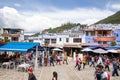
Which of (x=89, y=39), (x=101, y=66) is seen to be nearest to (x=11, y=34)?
(x=89, y=39)

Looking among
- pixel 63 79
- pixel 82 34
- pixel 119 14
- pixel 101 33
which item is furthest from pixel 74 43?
pixel 119 14

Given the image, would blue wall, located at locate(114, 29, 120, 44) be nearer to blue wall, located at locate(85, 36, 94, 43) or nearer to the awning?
blue wall, located at locate(85, 36, 94, 43)

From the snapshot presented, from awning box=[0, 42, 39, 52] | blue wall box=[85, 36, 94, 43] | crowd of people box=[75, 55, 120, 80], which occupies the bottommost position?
crowd of people box=[75, 55, 120, 80]

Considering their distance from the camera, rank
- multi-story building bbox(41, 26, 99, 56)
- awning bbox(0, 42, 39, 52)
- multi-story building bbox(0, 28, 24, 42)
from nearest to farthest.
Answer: awning bbox(0, 42, 39, 52) → multi-story building bbox(41, 26, 99, 56) → multi-story building bbox(0, 28, 24, 42)

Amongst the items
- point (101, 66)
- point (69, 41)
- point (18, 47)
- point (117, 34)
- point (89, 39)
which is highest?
point (117, 34)

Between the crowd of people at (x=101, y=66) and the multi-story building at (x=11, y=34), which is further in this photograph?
the multi-story building at (x=11, y=34)

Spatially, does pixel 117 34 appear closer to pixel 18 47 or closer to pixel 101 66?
pixel 18 47

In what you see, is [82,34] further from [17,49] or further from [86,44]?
[17,49]

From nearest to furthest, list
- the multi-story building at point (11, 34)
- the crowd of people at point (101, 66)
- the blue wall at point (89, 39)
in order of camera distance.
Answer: the crowd of people at point (101, 66)
the blue wall at point (89, 39)
the multi-story building at point (11, 34)

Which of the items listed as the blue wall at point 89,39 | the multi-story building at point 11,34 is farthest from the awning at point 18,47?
the multi-story building at point 11,34

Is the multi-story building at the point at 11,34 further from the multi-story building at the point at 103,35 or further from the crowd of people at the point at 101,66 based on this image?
the crowd of people at the point at 101,66

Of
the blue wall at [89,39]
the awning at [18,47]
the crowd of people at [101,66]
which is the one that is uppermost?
the blue wall at [89,39]

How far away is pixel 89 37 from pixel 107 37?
4355 mm

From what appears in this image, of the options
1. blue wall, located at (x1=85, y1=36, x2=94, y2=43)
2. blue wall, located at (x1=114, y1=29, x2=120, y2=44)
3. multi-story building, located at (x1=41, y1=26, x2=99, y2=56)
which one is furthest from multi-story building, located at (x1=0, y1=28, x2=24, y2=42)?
blue wall, located at (x1=114, y1=29, x2=120, y2=44)
